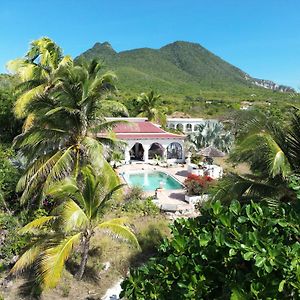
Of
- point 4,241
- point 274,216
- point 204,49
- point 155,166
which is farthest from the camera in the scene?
point 204,49

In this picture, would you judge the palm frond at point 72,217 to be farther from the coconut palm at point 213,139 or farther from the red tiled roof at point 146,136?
the coconut palm at point 213,139

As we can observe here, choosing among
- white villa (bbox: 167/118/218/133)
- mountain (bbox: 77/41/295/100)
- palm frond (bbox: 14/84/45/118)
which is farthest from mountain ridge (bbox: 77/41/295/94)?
palm frond (bbox: 14/84/45/118)

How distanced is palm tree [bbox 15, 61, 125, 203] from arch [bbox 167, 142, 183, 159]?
17.0m

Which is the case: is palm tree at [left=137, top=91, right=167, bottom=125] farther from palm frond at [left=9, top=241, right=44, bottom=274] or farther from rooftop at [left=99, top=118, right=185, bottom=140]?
palm frond at [left=9, top=241, right=44, bottom=274]

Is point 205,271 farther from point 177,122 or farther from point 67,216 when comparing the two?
point 177,122

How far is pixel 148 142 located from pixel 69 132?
15.6 metres

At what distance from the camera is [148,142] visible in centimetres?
2723

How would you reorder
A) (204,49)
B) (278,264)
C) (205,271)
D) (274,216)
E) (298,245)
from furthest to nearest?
(204,49)
(274,216)
(205,271)
(298,245)
(278,264)

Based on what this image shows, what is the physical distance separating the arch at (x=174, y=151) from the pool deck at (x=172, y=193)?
2.28 m

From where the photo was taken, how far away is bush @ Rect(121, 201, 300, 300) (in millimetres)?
3742

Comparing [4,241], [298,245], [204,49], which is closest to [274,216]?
[298,245]

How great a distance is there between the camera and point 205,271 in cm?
450

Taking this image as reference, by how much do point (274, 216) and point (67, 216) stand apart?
523 centimetres

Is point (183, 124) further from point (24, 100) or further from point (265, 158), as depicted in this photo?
point (265, 158)
